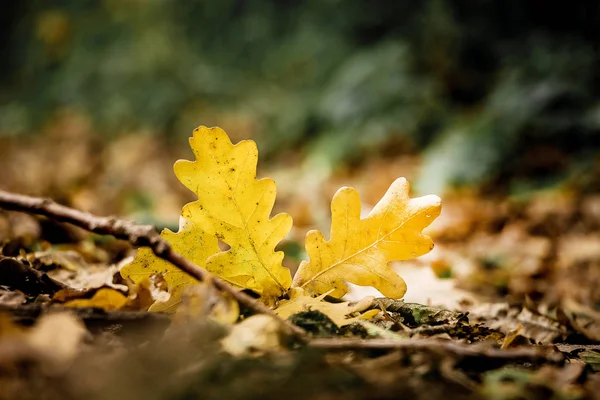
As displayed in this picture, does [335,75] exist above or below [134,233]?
above

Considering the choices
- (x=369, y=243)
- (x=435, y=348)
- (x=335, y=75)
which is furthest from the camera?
(x=335, y=75)

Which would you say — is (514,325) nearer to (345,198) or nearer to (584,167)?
(345,198)

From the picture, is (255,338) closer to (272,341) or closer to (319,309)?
(272,341)

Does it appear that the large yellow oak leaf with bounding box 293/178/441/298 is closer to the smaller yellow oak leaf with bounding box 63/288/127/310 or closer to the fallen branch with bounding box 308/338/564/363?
the fallen branch with bounding box 308/338/564/363

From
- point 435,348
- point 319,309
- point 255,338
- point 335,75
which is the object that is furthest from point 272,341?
point 335,75

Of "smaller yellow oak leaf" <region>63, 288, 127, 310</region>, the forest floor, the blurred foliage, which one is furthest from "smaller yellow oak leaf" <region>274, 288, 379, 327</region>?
the blurred foliage

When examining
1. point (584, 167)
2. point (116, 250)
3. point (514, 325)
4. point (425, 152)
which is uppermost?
point (425, 152)

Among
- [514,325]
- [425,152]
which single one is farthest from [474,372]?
[425,152]
